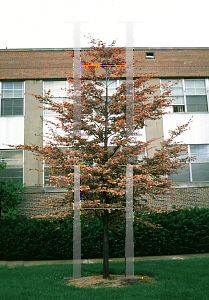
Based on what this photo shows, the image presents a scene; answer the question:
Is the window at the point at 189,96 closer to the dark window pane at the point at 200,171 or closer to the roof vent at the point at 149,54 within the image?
the roof vent at the point at 149,54

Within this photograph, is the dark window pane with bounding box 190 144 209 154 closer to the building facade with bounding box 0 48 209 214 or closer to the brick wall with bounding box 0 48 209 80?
→ the building facade with bounding box 0 48 209 214

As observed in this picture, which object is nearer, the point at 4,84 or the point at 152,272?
the point at 152,272

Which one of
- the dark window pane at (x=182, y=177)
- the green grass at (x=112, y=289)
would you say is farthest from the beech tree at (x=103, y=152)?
the dark window pane at (x=182, y=177)

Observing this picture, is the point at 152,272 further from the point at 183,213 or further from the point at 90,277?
the point at 183,213

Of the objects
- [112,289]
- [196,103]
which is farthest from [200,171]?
[112,289]

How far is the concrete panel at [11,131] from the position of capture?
49.7 feet

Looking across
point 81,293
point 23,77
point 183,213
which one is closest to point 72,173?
point 81,293

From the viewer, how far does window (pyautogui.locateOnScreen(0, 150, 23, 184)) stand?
14.9 meters

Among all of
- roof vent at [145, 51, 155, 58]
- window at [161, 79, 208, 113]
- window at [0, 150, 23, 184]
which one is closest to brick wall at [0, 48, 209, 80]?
roof vent at [145, 51, 155, 58]

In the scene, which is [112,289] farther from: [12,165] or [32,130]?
[32,130]

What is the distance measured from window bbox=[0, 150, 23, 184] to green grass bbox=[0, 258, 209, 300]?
614 centimetres

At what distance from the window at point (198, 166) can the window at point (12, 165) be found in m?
7.99

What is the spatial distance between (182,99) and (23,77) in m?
8.24

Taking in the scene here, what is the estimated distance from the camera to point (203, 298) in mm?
5594
